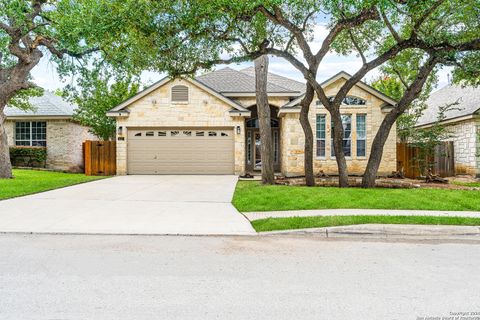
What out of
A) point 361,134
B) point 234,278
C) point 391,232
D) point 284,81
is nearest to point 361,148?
point 361,134

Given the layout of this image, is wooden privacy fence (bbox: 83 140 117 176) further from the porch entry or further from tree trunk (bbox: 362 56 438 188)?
tree trunk (bbox: 362 56 438 188)

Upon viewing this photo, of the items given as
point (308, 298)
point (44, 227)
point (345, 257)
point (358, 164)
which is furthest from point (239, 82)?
point (308, 298)

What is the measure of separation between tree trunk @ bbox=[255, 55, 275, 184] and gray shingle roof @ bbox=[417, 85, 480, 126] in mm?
8854

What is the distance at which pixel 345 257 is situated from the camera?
18.2 feet

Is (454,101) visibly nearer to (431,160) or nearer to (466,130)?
(466,130)

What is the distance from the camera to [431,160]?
62.0 ft

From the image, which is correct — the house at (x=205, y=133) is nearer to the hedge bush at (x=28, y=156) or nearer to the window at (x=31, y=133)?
the hedge bush at (x=28, y=156)

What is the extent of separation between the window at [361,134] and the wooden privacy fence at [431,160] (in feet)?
6.05

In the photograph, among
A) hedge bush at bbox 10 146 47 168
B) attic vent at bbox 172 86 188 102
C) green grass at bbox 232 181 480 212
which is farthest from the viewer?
hedge bush at bbox 10 146 47 168

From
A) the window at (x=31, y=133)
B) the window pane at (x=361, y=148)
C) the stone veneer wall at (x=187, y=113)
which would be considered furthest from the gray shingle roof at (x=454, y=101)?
the window at (x=31, y=133)

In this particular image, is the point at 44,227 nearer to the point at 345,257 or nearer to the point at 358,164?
the point at 345,257

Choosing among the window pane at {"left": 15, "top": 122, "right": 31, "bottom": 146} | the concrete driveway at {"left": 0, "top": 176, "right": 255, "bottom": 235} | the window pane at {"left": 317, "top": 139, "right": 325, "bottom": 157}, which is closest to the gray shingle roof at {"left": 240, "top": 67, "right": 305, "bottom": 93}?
the window pane at {"left": 317, "top": 139, "right": 325, "bottom": 157}

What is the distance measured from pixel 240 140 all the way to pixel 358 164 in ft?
20.3

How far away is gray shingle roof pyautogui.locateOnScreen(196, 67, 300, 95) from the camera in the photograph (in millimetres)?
21844
